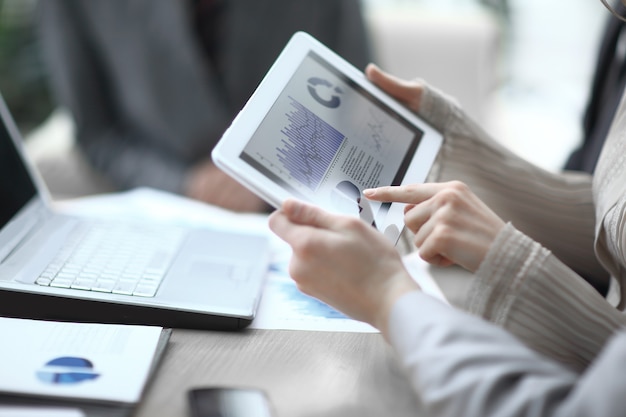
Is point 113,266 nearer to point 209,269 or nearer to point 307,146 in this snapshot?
point 209,269

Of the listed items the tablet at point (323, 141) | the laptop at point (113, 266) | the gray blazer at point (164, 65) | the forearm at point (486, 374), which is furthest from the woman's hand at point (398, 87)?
the gray blazer at point (164, 65)

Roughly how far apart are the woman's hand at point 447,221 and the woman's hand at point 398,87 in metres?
0.19

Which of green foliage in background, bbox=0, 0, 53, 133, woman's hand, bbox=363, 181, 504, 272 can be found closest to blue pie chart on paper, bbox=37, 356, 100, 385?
woman's hand, bbox=363, 181, 504, 272

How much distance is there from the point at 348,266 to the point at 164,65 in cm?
98

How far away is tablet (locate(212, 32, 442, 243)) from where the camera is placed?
52 cm

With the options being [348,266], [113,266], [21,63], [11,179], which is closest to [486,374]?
[348,266]

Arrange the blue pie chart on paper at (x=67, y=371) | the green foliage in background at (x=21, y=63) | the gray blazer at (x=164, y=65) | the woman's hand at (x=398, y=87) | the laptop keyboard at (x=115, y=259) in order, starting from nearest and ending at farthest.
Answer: the blue pie chart on paper at (x=67, y=371)
the laptop keyboard at (x=115, y=259)
the woman's hand at (x=398, y=87)
the gray blazer at (x=164, y=65)
the green foliage in background at (x=21, y=63)

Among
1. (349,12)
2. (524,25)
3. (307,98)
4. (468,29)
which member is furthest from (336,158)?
(524,25)

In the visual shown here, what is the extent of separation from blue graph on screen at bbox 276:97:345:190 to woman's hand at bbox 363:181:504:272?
0.05m

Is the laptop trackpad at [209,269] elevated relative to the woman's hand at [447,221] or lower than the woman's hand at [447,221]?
lower

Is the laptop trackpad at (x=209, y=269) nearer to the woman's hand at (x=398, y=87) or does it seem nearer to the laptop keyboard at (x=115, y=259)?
the laptop keyboard at (x=115, y=259)

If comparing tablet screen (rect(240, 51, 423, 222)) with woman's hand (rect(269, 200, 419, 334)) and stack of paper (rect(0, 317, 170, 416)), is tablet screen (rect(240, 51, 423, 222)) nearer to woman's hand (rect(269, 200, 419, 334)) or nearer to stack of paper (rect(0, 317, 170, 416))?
woman's hand (rect(269, 200, 419, 334))

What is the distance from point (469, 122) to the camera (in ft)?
2.34

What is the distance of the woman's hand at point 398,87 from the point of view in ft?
2.22
